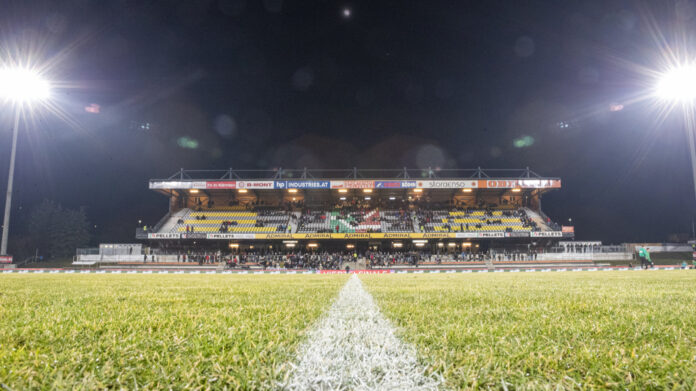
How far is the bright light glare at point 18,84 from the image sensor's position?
27.5m

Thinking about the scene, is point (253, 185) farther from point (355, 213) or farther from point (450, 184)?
point (450, 184)

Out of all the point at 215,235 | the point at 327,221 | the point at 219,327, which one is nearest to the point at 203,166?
the point at 215,235

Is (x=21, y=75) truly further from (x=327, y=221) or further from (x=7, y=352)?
(x=7, y=352)

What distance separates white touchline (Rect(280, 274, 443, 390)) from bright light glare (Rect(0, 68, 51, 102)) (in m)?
37.5

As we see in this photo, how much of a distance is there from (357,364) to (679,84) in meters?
36.8

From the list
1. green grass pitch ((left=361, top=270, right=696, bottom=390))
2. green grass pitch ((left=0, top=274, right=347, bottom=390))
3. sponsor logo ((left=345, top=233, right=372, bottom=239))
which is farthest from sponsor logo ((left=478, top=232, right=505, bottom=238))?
green grass pitch ((left=0, top=274, right=347, bottom=390))

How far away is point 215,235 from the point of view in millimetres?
33562

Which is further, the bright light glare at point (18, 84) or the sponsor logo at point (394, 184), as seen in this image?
the sponsor logo at point (394, 184)

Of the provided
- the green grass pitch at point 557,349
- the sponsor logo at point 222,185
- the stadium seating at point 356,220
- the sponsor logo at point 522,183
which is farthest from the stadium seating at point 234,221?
the green grass pitch at point 557,349

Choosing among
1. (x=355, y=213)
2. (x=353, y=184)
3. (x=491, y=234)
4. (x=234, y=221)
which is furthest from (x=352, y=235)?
(x=491, y=234)

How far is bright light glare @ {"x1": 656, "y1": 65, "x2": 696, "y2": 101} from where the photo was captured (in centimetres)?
2502

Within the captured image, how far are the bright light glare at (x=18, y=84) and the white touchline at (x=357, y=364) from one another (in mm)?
37546

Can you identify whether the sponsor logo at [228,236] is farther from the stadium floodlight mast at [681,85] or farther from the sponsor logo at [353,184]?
the stadium floodlight mast at [681,85]

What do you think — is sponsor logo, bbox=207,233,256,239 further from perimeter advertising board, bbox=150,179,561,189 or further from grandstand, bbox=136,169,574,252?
perimeter advertising board, bbox=150,179,561,189
